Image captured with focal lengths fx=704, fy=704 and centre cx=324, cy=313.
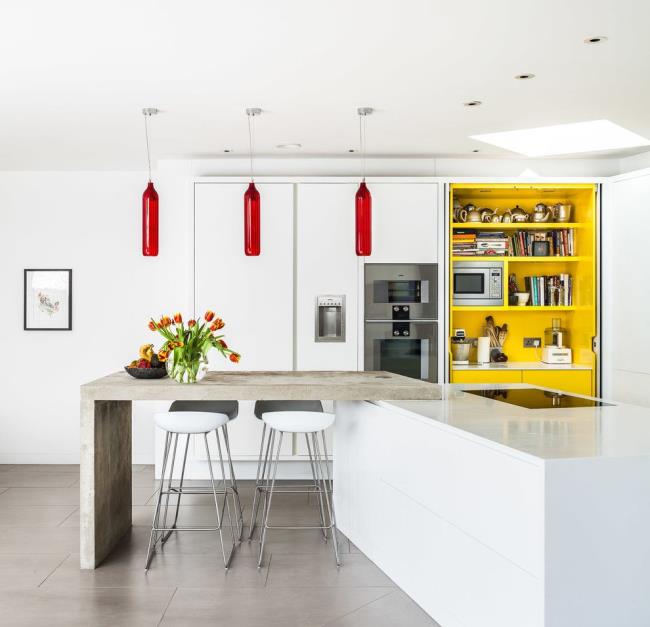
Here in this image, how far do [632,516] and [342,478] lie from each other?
2.12 meters

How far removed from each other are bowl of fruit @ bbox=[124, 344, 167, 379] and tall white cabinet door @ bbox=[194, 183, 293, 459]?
1.52 meters

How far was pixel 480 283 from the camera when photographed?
5879 millimetres

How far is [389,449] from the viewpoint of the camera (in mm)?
3547

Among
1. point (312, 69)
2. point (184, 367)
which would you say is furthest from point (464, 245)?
point (184, 367)

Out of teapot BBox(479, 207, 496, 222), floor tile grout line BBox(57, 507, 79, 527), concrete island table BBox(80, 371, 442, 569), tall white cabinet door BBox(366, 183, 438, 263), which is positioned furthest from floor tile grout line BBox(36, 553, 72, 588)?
teapot BBox(479, 207, 496, 222)

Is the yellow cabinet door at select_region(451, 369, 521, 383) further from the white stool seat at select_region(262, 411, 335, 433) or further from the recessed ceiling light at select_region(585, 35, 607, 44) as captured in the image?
the recessed ceiling light at select_region(585, 35, 607, 44)

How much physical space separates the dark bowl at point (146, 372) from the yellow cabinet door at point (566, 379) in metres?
3.06

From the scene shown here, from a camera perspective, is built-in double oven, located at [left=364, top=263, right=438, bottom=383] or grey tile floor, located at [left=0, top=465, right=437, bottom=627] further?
built-in double oven, located at [left=364, top=263, right=438, bottom=383]

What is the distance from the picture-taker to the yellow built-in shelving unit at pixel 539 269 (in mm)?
5656

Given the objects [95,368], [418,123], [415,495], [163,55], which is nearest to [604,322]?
[418,123]

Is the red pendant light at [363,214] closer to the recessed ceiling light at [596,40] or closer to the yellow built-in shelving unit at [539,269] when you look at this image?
the yellow built-in shelving unit at [539,269]

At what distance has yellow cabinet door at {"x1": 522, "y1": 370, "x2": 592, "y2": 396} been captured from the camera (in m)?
5.65

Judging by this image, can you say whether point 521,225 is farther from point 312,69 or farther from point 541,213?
point 312,69

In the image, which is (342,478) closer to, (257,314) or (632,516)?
(257,314)
